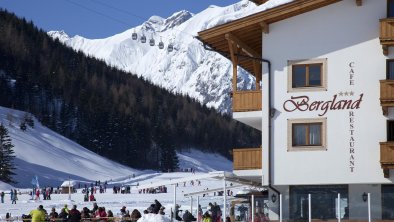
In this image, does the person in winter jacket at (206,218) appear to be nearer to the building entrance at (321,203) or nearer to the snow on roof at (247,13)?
the building entrance at (321,203)

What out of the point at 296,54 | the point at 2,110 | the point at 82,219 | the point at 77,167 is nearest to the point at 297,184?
the point at 296,54

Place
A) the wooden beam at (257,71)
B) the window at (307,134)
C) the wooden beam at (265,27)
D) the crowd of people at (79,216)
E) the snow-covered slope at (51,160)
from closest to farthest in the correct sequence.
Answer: the crowd of people at (79,216) → the window at (307,134) → the wooden beam at (265,27) → the wooden beam at (257,71) → the snow-covered slope at (51,160)

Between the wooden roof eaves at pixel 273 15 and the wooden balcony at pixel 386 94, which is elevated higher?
the wooden roof eaves at pixel 273 15

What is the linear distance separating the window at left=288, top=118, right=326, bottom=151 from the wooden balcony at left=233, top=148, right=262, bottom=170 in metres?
1.40

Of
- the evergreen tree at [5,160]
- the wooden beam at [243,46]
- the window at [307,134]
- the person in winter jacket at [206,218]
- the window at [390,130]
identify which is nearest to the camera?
the person in winter jacket at [206,218]

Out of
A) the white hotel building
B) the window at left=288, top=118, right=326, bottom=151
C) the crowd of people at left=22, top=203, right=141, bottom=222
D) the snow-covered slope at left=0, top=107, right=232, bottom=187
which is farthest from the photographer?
the snow-covered slope at left=0, top=107, right=232, bottom=187

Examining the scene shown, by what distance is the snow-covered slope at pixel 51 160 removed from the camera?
13625cm

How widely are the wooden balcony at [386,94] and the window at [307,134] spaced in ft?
7.75

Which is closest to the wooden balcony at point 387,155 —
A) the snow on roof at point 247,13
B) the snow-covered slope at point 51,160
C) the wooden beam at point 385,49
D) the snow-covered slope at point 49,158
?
the wooden beam at point 385,49

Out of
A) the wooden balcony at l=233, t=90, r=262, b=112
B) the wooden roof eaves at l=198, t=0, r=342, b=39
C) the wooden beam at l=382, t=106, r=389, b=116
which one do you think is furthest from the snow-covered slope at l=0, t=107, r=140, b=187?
the wooden beam at l=382, t=106, r=389, b=116

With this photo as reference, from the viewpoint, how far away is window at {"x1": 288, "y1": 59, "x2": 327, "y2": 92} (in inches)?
1280

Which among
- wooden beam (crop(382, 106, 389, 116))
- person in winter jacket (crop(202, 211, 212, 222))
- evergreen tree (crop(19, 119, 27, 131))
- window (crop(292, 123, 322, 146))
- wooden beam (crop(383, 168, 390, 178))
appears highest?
evergreen tree (crop(19, 119, 27, 131))

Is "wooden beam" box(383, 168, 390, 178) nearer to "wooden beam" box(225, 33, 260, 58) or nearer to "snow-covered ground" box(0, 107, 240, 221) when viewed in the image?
"wooden beam" box(225, 33, 260, 58)

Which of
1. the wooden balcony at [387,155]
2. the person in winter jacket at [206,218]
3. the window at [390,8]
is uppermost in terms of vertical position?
the window at [390,8]
